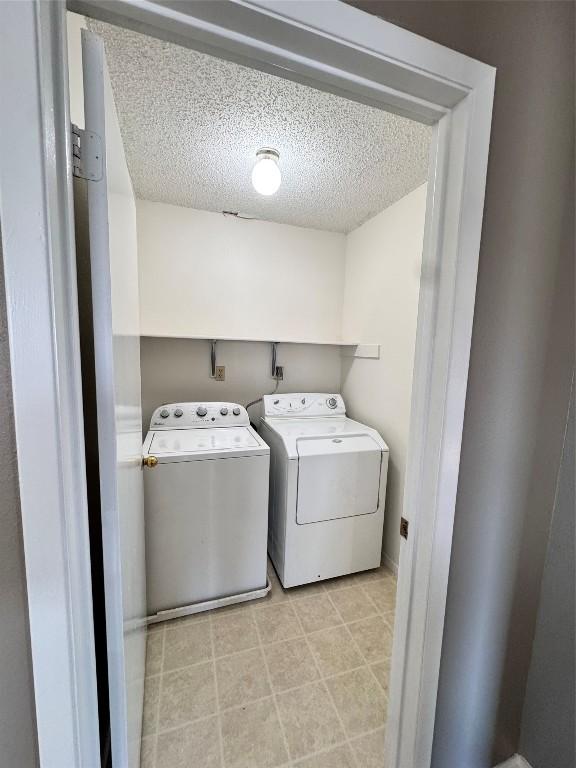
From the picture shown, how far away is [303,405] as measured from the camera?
2.49 metres

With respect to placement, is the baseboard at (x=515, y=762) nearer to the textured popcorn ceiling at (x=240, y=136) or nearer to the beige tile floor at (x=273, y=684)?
the beige tile floor at (x=273, y=684)

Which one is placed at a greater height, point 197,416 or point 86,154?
point 86,154

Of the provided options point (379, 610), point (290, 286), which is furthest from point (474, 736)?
point (290, 286)

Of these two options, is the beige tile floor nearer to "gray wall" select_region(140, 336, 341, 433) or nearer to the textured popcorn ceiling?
"gray wall" select_region(140, 336, 341, 433)

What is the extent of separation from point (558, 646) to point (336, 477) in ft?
3.63

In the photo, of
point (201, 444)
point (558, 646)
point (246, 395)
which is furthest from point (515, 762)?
point (246, 395)

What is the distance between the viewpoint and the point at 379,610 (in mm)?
1807

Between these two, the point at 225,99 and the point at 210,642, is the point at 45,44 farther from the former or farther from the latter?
the point at 210,642

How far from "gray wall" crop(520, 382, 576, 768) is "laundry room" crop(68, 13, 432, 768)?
57 centimetres

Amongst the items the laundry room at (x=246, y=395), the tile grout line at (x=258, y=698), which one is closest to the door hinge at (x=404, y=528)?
the laundry room at (x=246, y=395)

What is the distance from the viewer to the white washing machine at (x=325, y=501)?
185 centimetres

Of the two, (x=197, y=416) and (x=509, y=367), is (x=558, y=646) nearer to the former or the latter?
(x=509, y=367)

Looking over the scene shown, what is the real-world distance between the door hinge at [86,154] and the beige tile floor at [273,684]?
1824 mm

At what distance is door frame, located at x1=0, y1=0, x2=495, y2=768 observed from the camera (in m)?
0.48
